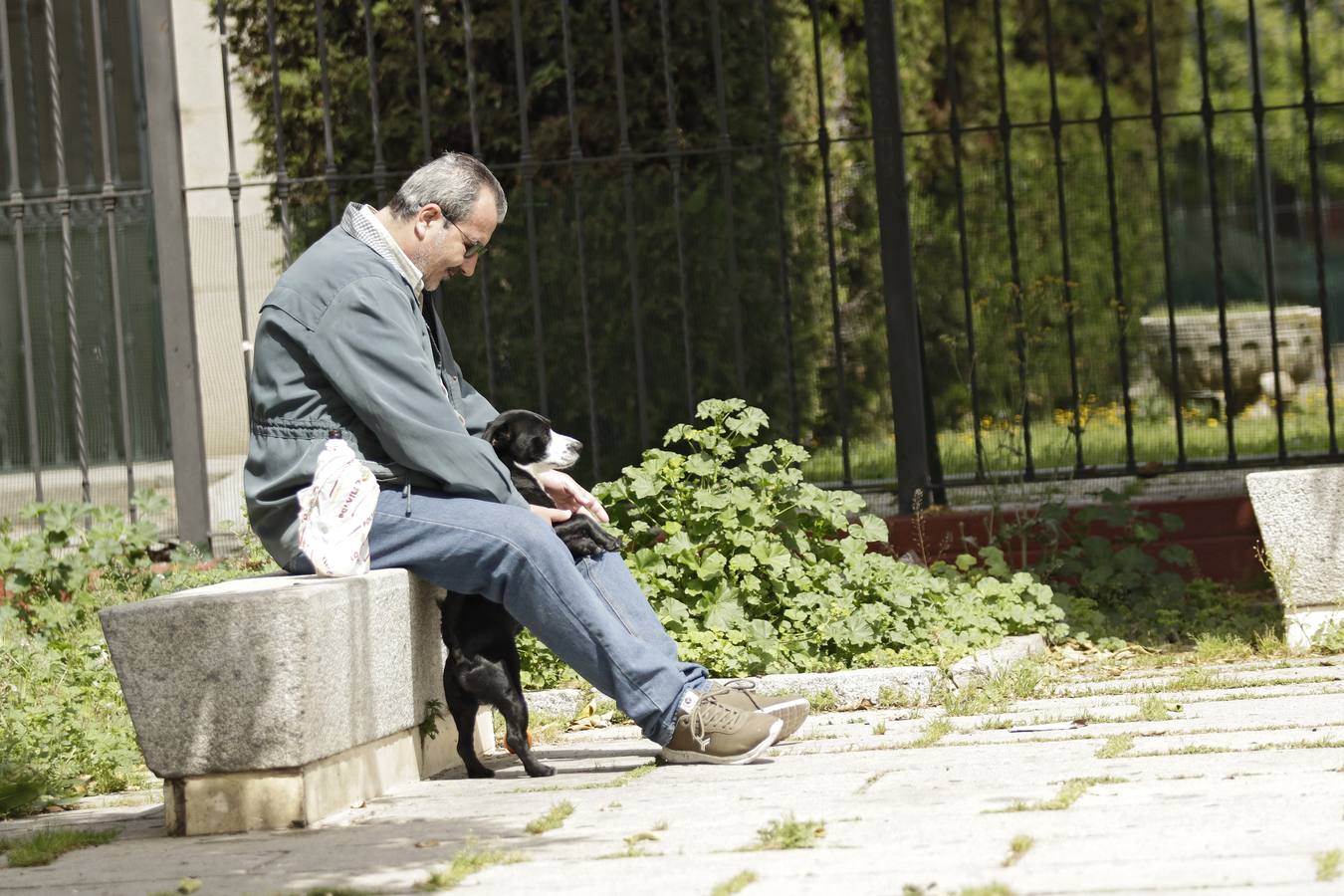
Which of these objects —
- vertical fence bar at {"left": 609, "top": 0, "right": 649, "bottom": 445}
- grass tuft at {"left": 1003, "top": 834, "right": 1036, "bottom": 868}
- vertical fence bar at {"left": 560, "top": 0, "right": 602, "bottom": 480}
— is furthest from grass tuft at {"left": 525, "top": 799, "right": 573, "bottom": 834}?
vertical fence bar at {"left": 560, "top": 0, "right": 602, "bottom": 480}

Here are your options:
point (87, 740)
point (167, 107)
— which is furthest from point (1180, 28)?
point (87, 740)

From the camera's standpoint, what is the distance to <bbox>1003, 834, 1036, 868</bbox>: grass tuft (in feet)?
9.69

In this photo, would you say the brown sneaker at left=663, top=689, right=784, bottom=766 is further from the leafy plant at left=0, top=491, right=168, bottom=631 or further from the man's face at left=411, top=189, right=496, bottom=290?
the leafy plant at left=0, top=491, right=168, bottom=631

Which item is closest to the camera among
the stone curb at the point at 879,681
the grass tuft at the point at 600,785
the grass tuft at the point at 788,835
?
the grass tuft at the point at 788,835

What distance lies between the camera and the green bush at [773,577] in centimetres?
552

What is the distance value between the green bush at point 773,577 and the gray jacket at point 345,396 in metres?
1.34

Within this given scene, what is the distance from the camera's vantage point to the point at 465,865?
3.26 meters

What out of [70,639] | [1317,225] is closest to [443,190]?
[70,639]

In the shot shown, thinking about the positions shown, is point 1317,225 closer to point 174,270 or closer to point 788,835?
point 788,835

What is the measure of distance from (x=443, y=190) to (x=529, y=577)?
1.14 meters

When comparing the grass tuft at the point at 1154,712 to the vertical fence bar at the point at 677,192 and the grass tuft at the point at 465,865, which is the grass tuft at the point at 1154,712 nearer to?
the grass tuft at the point at 465,865

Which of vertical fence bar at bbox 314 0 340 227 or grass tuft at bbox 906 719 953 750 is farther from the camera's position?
vertical fence bar at bbox 314 0 340 227

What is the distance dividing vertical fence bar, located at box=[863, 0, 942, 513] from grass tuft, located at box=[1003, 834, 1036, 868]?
413 centimetres

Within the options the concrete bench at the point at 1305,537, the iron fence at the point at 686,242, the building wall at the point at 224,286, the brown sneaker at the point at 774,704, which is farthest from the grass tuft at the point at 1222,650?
the building wall at the point at 224,286
